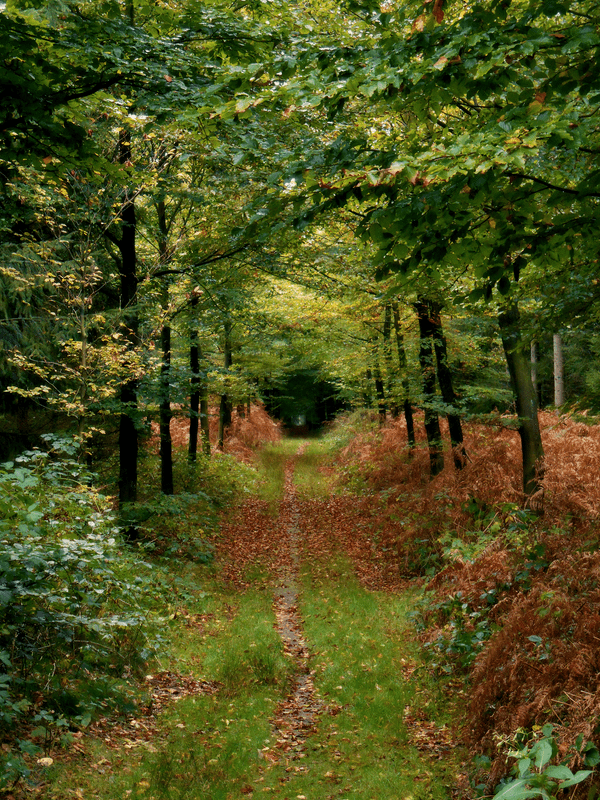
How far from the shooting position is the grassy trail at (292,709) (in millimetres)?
5008

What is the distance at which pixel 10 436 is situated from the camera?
452 inches

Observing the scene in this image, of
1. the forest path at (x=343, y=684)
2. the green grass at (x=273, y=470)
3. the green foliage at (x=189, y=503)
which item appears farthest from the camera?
the green grass at (x=273, y=470)

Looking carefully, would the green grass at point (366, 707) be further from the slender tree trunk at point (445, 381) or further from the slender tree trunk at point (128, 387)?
the slender tree trunk at point (445, 381)

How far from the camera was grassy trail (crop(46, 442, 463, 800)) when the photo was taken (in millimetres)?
5008

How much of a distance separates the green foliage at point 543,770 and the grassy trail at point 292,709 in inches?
44.1

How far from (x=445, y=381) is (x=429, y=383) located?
1.74 metres

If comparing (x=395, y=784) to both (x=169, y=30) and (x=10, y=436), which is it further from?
(x=10, y=436)

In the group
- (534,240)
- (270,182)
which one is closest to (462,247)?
(534,240)

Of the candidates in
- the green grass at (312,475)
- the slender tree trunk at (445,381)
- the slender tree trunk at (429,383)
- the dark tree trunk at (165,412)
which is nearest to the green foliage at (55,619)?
the dark tree trunk at (165,412)

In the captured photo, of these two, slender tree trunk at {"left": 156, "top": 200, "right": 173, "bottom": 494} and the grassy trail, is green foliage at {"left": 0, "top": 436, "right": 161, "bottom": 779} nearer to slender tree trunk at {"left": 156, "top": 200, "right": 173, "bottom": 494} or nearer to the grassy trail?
the grassy trail

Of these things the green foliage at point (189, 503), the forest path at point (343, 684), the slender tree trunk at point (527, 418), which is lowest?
the forest path at point (343, 684)

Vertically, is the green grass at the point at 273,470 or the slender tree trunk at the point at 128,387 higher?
the slender tree trunk at the point at 128,387

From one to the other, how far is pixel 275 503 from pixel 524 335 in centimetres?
1372

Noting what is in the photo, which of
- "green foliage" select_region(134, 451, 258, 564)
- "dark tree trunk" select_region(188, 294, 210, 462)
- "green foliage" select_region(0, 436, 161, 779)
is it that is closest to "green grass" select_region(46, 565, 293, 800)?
"green foliage" select_region(0, 436, 161, 779)
